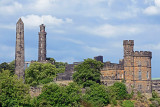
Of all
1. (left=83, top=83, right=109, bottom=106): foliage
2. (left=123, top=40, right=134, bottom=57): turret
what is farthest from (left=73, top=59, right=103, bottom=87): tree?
(left=123, top=40, right=134, bottom=57): turret

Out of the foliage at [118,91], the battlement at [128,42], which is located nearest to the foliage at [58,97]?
the foliage at [118,91]

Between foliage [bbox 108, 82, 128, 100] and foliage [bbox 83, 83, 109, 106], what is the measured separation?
1.96 metres

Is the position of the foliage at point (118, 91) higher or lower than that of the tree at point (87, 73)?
lower

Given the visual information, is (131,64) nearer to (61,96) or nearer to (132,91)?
(132,91)

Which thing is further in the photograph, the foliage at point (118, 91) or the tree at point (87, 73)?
the tree at point (87, 73)

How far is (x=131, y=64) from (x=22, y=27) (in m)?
22.0

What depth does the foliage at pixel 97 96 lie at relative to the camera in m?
61.3

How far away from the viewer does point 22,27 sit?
2603 inches

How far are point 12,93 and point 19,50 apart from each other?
15346mm

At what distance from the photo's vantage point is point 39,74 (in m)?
77.9

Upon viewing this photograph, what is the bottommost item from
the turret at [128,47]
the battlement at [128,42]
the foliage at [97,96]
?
the foliage at [97,96]

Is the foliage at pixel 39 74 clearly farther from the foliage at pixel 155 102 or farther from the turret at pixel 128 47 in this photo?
the foliage at pixel 155 102

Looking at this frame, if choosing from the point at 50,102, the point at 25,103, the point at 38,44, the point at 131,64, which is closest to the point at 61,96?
the point at 50,102

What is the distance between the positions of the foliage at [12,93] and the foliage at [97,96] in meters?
12.0
